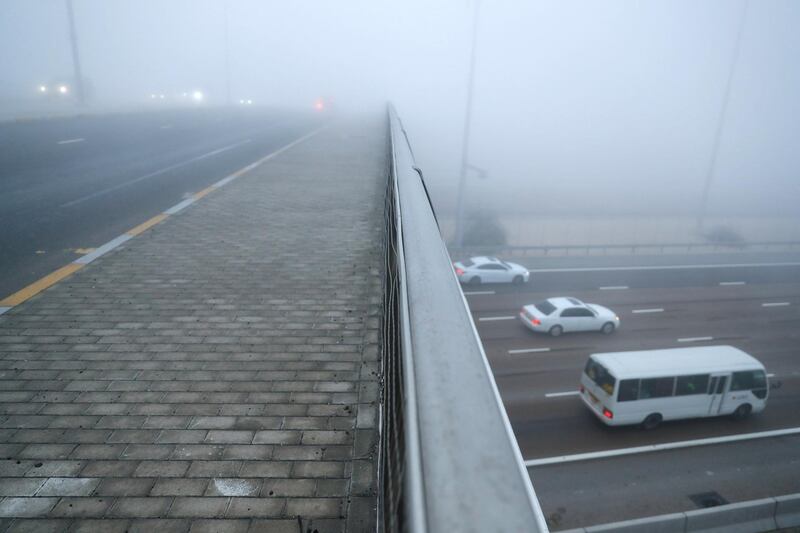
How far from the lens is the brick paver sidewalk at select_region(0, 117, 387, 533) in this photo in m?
2.59

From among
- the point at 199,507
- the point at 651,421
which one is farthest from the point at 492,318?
the point at 199,507

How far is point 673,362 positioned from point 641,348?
4401 millimetres

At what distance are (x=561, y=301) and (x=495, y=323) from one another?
2.56 meters

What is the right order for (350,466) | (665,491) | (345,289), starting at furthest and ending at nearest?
(665,491) < (345,289) < (350,466)

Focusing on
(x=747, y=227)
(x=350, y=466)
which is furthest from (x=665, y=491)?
(x=747, y=227)

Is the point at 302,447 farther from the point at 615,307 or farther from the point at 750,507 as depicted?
the point at 615,307

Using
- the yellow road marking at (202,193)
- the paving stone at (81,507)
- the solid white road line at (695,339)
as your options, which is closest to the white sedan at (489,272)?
the solid white road line at (695,339)

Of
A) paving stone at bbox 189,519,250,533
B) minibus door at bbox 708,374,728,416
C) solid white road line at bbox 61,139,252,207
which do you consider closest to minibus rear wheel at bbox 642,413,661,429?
minibus door at bbox 708,374,728,416

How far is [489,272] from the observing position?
2192 cm

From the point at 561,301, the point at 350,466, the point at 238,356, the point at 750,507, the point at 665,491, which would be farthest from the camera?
the point at 561,301

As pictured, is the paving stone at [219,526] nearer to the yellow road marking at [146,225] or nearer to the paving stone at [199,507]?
the paving stone at [199,507]

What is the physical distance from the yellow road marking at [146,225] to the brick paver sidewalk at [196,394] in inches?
40.8

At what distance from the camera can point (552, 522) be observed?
29.8 feet

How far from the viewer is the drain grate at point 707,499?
31.6ft
